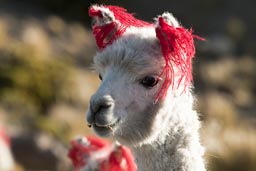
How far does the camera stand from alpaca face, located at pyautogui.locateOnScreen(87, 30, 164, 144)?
353 centimetres

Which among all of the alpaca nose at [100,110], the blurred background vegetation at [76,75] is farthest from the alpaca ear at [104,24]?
the blurred background vegetation at [76,75]

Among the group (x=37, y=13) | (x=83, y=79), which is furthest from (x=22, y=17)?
(x=83, y=79)

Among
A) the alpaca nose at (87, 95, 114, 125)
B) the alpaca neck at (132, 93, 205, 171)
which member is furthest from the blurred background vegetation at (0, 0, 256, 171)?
the alpaca nose at (87, 95, 114, 125)

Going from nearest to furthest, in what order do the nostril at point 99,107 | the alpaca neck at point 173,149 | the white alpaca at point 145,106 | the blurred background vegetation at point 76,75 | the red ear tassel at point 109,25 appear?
the nostril at point 99,107 → the white alpaca at point 145,106 → the alpaca neck at point 173,149 → the red ear tassel at point 109,25 → the blurred background vegetation at point 76,75

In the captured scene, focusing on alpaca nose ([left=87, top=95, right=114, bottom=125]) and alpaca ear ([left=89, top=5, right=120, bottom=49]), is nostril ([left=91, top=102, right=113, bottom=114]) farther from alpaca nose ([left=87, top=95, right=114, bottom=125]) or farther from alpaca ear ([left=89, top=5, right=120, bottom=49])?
alpaca ear ([left=89, top=5, right=120, bottom=49])

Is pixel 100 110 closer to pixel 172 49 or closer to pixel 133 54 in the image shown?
pixel 133 54

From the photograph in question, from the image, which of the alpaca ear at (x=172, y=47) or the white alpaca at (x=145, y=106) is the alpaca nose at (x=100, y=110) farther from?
the alpaca ear at (x=172, y=47)

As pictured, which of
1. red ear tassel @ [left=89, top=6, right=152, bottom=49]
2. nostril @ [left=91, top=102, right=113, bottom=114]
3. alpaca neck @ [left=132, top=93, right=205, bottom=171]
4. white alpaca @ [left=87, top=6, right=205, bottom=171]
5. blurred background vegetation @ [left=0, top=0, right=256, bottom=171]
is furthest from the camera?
blurred background vegetation @ [left=0, top=0, right=256, bottom=171]

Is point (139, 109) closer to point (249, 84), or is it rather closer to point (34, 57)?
point (34, 57)

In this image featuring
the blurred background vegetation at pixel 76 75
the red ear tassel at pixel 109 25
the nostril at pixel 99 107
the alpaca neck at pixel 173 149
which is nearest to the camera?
the nostril at pixel 99 107

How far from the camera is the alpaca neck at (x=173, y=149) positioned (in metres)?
3.70

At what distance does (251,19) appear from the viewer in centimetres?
2473

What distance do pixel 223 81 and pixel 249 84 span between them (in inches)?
35.8

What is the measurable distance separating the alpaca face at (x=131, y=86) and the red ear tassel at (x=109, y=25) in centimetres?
16
